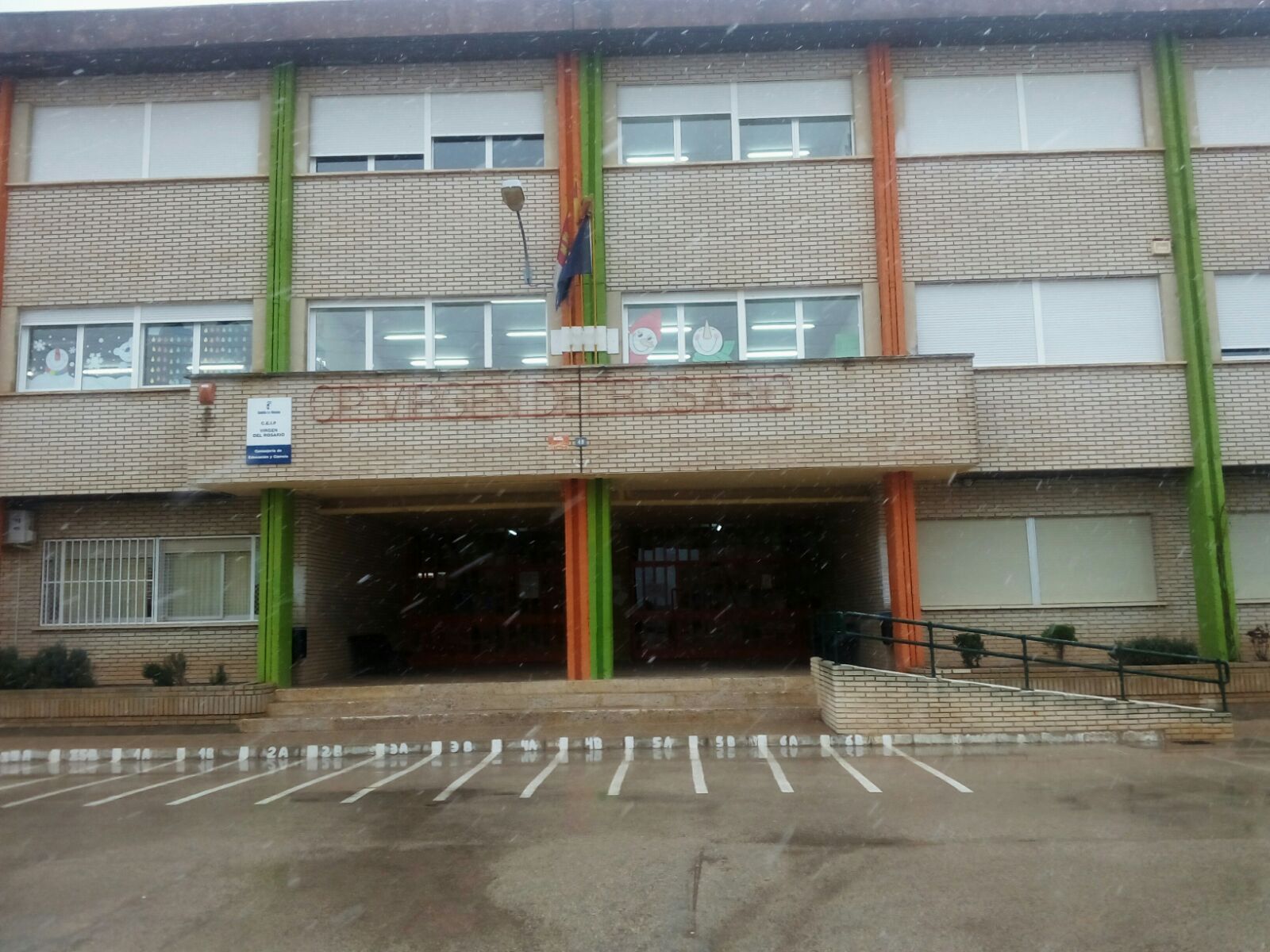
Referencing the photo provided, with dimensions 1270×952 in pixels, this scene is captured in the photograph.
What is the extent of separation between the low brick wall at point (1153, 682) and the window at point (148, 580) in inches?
390

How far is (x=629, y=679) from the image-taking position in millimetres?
14711

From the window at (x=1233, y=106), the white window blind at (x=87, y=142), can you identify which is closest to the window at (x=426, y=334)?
the white window blind at (x=87, y=142)

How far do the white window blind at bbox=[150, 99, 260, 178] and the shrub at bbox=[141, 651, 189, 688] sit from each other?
22.4 ft

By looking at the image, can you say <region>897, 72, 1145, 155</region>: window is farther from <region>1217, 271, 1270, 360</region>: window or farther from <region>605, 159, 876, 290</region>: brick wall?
<region>1217, 271, 1270, 360</region>: window

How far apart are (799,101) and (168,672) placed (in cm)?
1163

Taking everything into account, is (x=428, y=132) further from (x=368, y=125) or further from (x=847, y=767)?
(x=847, y=767)

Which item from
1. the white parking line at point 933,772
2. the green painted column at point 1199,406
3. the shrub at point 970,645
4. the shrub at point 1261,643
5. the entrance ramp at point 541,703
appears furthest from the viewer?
the shrub at point 1261,643

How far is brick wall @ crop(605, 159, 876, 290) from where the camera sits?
15.7 meters

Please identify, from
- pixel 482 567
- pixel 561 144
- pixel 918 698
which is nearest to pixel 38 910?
pixel 918 698

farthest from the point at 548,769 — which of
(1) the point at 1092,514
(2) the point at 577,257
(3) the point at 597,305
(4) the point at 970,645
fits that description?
(1) the point at 1092,514

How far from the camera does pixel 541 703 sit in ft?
46.5

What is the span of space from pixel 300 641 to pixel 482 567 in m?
6.13

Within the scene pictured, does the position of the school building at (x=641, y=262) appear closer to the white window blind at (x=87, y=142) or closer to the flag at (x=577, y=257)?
the white window blind at (x=87, y=142)

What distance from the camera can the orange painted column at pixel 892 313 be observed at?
581 inches
